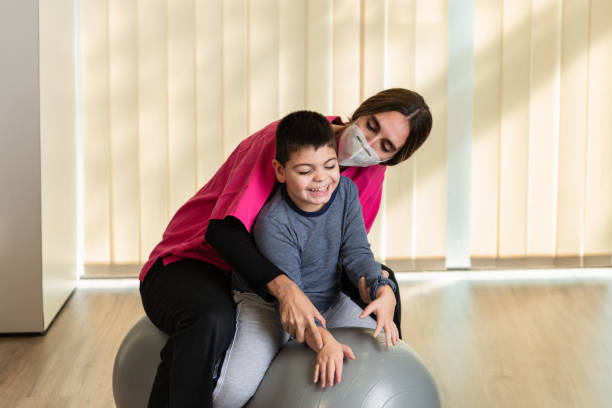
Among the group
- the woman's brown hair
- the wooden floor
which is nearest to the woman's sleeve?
the woman's brown hair

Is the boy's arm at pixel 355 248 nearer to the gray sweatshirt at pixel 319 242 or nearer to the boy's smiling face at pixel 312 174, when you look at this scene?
the gray sweatshirt at pixel 319 242

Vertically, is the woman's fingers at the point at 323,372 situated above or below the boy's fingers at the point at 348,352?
Answer: below

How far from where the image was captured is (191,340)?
171 centimetres

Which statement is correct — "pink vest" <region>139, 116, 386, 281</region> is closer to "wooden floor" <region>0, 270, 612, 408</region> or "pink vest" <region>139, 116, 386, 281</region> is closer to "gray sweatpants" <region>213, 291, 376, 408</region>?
"gray sweatpants" <region>213, 291, 376, 408</region>

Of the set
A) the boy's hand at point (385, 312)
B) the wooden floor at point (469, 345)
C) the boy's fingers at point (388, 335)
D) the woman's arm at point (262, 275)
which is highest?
the woman's arm at point (262, 275)

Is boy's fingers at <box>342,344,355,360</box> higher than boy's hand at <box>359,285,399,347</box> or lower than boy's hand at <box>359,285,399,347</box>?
lower

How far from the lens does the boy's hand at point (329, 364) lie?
5.25 ft

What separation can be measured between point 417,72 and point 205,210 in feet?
5.89

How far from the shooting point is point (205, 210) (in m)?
2.05

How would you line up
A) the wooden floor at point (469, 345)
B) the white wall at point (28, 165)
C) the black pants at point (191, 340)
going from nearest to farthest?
the black pants at point (191, 340) < the wooden floor at point (469, 345) < the white wall at point (28, 165)

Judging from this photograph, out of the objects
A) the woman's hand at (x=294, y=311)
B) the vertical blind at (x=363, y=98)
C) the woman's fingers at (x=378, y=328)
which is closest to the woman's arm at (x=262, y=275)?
the woman's hand at (x=294, y=311)

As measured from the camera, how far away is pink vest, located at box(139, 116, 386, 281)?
6.04ft

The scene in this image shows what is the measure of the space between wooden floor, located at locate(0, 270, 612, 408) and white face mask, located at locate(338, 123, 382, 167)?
83cm

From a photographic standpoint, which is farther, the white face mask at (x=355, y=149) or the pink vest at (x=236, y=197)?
the white face mask at (x=355, y=149)
